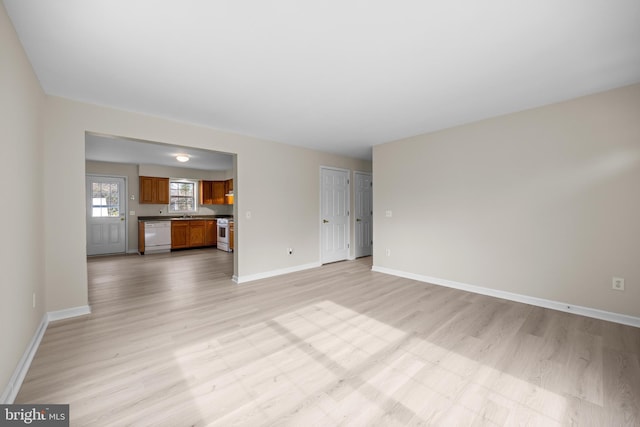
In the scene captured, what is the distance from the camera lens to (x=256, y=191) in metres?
4.55

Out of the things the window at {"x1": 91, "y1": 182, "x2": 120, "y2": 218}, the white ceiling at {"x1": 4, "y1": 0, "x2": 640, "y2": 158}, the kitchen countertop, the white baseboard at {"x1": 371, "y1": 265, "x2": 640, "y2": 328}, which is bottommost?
the white baseboard at {"x1": 371, "y1": 265, "x2": 640, "y2": 328}

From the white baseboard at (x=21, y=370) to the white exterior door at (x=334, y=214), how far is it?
417 cm

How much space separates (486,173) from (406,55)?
233 cm

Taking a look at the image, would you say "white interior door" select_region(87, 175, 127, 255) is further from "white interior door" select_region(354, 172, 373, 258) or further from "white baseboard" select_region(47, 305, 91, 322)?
"white interior door" select_region(354, 172, 373, 258)

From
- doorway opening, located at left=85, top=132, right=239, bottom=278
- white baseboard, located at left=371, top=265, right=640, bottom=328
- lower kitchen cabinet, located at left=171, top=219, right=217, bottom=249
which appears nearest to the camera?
white baseboard, located at left=371, top=265, right=640, bottom=328

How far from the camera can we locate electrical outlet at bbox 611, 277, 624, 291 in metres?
2.76

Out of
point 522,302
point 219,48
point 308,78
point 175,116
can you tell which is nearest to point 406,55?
point 308,78

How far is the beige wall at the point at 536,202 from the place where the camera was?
275cm

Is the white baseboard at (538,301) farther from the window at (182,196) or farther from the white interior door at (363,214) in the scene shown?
the window at (182,196)

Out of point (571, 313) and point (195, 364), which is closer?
point (195, 364)

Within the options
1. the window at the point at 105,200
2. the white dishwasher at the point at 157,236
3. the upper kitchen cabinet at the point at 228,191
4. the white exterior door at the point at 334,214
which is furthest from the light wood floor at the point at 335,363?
the upper kitchen cabinet at the point at 228,191

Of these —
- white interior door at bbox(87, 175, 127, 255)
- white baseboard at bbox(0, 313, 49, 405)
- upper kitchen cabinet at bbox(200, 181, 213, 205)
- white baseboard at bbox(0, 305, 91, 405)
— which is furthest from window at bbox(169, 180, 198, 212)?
white baseboard at bbox(0, 313, 49, 405)

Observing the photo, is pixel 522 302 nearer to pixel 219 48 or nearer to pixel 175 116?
pixel 219 48

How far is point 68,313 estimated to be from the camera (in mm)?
2961
